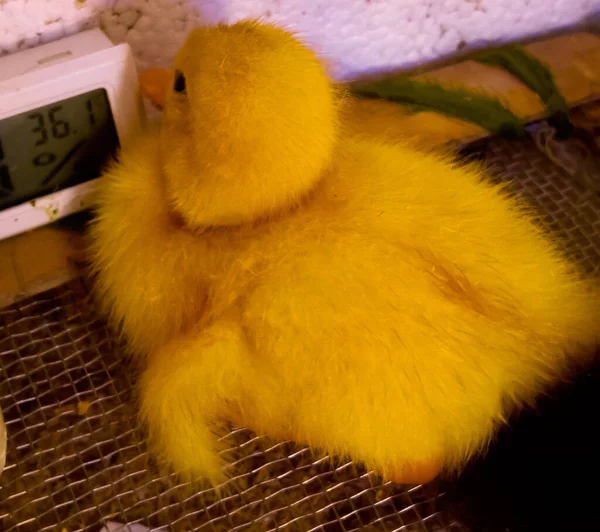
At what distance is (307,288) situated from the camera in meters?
0.44

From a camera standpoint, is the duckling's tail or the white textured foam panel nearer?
the duckling's tail

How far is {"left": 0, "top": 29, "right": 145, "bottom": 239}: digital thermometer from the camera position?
504mm

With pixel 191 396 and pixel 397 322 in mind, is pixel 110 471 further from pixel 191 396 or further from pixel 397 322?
pixel 397 322

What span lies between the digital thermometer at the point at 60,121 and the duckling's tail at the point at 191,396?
0.65 feet

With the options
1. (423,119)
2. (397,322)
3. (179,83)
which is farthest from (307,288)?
(423,119)

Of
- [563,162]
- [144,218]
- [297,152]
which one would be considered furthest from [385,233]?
[563,162]

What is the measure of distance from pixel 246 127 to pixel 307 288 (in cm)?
12

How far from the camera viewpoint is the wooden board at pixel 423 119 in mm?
595

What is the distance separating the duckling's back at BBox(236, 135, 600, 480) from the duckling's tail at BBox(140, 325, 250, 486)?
3 centimetres

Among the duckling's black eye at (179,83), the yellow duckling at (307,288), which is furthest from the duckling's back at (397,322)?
the duckling's black eye at (179,83)

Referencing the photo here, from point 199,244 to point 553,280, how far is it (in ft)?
0.94

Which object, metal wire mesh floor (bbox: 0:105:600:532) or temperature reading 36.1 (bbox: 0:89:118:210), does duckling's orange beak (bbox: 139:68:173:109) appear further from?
metal wire mesh floor (bbox: 0:105:600:532)

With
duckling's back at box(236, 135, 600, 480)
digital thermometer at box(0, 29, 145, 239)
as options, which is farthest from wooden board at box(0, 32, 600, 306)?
duckling's back at box(236, 135, 600, 480)

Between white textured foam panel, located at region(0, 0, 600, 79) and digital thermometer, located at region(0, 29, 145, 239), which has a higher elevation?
white textured foam panel, located at region(0, 0, 600, 79)
